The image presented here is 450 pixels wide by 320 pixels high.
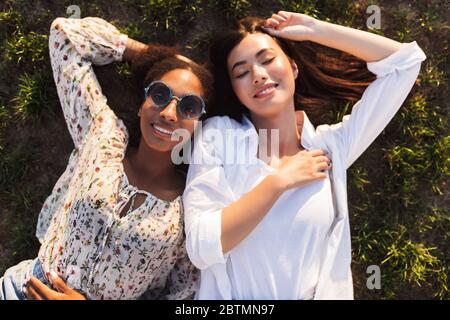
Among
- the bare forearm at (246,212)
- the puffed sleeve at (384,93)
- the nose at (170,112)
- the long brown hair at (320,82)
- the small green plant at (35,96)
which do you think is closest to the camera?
the bare forearm at (246,212)

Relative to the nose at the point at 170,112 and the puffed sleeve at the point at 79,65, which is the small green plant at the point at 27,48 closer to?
the puffed sleeve at the point at 79,65

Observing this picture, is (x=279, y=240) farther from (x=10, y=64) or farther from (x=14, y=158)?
(x=10, y=64)

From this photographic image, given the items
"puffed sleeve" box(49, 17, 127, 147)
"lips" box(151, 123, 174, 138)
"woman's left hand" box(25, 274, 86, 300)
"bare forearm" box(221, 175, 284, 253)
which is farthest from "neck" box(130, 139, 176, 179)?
"woman's left hand" box(25, 274, 86, 300)

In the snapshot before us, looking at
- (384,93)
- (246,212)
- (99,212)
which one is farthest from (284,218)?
(99,212)

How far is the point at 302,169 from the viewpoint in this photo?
2.83m

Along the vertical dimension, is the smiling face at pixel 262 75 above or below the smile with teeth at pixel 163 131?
above

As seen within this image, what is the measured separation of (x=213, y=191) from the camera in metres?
2.81

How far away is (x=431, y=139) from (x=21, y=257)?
3187 millimetres

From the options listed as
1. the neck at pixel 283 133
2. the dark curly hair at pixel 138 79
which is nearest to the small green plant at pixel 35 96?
the dark curly hair at pixel 138 79

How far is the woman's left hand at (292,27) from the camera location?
3045mm

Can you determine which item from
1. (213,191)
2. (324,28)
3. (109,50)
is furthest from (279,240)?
(109,50)

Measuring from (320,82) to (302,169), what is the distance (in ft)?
2.60

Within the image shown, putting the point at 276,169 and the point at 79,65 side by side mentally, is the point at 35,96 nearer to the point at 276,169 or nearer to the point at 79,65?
the point at 79,65

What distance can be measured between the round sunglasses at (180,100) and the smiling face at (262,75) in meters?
0.30
